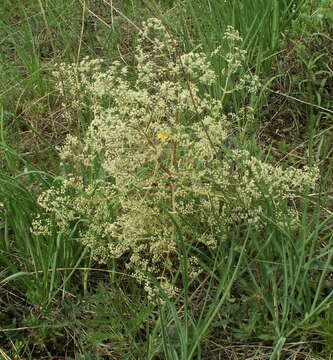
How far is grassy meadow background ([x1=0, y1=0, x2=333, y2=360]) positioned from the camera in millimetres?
2090

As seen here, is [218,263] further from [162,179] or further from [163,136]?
[163,136]

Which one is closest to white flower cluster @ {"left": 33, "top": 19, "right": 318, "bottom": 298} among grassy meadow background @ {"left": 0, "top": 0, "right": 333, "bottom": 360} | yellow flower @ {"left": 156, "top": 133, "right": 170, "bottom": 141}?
yellow flower @ {"left": 156, "top": 133, "right": 170, "bottom": 141}

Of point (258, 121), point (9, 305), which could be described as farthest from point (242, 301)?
point (258, 121)

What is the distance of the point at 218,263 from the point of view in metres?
2.30

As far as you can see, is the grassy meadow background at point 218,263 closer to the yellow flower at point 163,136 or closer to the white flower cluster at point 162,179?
the white flower cluster at point 162,179

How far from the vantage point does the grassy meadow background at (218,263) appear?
82.3 inches

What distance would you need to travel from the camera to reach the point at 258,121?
3.16 meters

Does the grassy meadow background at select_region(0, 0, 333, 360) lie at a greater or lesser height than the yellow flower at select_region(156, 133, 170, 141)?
lesser

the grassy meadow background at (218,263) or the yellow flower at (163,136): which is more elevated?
the yellow flower at (163,136)

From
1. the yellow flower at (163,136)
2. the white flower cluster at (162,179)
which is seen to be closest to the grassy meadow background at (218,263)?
the white flower cluster at (162,179)

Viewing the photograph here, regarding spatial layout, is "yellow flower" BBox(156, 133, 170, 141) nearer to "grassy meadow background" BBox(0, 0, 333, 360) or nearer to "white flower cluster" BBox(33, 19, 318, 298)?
"white flower cluster" BBox(33, 19, 318, 298)

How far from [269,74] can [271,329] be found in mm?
1692

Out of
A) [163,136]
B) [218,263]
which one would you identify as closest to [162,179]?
[163,136]

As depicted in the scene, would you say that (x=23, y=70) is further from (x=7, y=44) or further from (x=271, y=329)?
(x=271, y=329)
